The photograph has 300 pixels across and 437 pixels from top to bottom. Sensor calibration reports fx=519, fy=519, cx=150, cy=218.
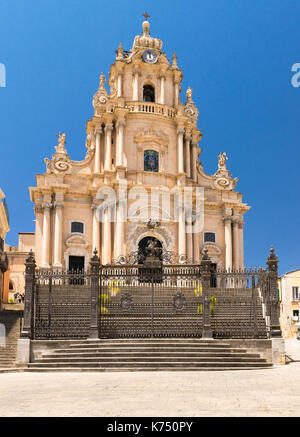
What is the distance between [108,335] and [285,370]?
637cm

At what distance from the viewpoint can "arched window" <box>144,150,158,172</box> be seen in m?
37.8

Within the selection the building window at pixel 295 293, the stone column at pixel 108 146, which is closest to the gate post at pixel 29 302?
the stone column at pixel 108 146

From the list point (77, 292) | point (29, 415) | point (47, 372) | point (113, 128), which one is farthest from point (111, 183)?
point (29, 415)

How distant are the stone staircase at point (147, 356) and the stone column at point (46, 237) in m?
17.1

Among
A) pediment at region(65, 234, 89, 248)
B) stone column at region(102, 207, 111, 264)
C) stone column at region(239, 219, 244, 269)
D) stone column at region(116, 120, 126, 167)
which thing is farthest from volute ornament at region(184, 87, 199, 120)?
pediment at region(65, 234, 89, 248)

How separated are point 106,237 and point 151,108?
35.0 feet

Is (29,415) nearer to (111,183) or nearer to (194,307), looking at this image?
(194,307)

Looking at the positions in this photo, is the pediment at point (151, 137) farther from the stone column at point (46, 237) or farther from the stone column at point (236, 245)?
the stone column at point (46, 237)

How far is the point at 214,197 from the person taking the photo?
126 ft

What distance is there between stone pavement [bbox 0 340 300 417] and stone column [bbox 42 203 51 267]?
19.1 m

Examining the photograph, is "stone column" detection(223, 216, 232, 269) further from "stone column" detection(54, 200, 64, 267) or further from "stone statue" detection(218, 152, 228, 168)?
"stone column" detection(54, 200, 64, 267)

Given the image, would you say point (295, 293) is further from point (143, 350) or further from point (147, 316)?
point (143, 350)

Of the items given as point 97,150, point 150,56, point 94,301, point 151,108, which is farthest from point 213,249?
point 94,301

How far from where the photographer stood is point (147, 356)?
55.7 feet
